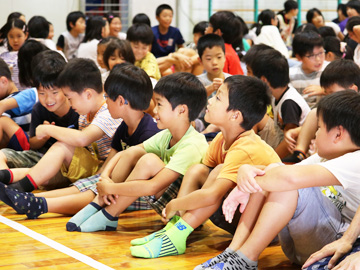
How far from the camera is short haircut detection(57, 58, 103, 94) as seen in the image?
288cm

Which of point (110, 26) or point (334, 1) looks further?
point (334, 1)

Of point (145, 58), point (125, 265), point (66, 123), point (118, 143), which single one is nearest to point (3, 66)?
point (66, 123)

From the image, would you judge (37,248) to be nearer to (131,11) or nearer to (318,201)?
(318,201)

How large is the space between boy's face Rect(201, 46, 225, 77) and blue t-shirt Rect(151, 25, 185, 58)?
2.84 metres

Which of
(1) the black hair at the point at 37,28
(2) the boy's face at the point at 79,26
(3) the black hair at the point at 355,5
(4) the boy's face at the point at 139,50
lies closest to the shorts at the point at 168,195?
(4) the boy's face at the point at 139,50

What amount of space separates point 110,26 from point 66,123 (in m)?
4.18

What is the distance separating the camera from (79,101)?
288cm

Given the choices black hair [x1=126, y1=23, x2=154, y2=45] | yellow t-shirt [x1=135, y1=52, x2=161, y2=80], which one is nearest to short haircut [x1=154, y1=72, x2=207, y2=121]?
yellow t-shirt [x1=135, y1=52, x2=161, y2=80]

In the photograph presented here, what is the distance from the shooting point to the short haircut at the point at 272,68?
133 inches

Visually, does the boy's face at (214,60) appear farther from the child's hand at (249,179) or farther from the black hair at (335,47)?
the child's hand at (249,179)

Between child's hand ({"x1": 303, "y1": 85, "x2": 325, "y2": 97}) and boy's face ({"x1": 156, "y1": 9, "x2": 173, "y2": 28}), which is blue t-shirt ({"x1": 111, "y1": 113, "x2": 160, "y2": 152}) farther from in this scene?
boy's face ({"x1": 156, "y1": 9, "x2": 173, "y2": 28})

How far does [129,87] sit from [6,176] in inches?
28.8

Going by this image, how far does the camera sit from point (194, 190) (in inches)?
85.7

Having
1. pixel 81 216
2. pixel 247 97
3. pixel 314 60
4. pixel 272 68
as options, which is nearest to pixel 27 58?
pixel 272 68
